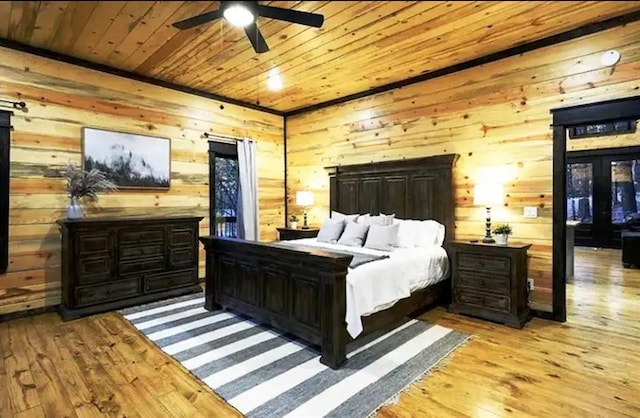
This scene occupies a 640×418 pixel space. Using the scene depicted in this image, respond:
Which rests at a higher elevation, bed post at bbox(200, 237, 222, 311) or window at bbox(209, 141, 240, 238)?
window at bbox(209, 141, 240, 238)

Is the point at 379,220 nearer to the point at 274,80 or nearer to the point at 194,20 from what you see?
the point at 274,80

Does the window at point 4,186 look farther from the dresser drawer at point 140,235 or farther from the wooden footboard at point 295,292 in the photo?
the wooden footboard at point 295,292

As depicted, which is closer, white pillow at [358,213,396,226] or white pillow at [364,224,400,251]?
white pillow at [364,224,400,251]

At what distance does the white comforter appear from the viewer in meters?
2.76

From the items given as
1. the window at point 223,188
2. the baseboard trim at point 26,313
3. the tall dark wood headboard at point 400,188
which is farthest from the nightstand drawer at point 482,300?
the baseboard trim at point 26,313

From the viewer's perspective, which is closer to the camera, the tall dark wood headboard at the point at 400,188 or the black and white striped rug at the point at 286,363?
the black and white striped rug at the point at 286,363

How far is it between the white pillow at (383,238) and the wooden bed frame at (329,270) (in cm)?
61

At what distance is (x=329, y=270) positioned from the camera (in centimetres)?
267

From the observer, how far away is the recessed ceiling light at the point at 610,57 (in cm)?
323

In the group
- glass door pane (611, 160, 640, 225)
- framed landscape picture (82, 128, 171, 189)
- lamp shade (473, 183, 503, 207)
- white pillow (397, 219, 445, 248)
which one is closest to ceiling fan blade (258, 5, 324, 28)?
lamp shade (473, 183, 503, 207)

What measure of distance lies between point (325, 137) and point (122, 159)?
2.99 metres

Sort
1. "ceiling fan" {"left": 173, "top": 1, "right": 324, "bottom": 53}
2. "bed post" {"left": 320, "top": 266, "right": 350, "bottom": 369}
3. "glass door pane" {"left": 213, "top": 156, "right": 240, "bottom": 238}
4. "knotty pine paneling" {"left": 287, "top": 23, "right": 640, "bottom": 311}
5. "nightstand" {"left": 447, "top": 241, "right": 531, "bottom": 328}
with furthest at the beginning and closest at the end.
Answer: "glass door pane" {"left": 213, "top": 156, "right": 240, "bottom": 238}, "nightstand" {"left": 447, "top": 241, "right": 531, "bottom": 328}, "knotty pine paneling" {"left": 287, "top": 23, "right": 640, "bottom": 311}, "bed post" {"left": 320, "top": 266, "right": 350, "bottom": 369}, "ceiling fan" {"left": 173, "top": 1, "right": 324, "bottom": 53}

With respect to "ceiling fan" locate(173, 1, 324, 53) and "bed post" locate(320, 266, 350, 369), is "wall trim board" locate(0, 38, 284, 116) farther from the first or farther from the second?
"bed post" locate(320, 266, 350, 369)

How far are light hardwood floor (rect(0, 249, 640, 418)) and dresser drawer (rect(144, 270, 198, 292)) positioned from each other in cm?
60
